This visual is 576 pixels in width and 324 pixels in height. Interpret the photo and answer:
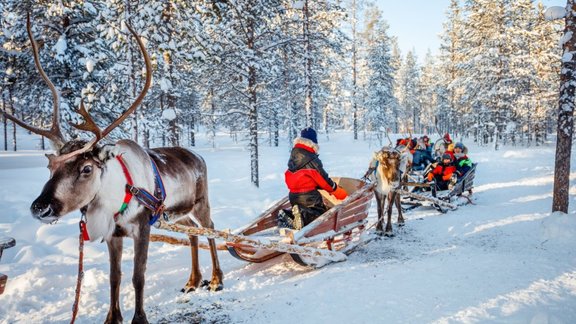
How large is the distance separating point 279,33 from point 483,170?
529 inches

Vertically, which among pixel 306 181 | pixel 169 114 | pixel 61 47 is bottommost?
pixel 306 181

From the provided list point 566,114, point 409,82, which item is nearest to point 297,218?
point 566,114

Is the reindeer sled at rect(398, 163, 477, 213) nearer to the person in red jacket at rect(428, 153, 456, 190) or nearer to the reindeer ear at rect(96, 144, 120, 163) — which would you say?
the person in red jacket at rect(428, 153, 456, 190)

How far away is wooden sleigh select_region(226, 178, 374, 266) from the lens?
5.12 m

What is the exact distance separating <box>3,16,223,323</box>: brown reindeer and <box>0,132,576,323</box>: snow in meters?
0.92

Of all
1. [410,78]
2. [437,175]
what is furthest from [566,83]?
[410,78]

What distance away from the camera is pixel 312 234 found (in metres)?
5.41

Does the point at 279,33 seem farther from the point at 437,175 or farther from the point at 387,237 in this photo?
the point at 387,237

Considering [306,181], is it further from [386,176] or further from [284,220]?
[386,176]

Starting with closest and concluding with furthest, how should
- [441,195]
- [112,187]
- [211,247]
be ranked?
[112,187], [211,247], [441,195]

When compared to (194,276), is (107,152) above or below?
above

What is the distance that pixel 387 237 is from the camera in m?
7.50

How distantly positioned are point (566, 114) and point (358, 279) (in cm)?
666

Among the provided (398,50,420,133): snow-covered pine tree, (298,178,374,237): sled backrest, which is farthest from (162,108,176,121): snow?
(398,50,420,133): snow-covered pine tree
